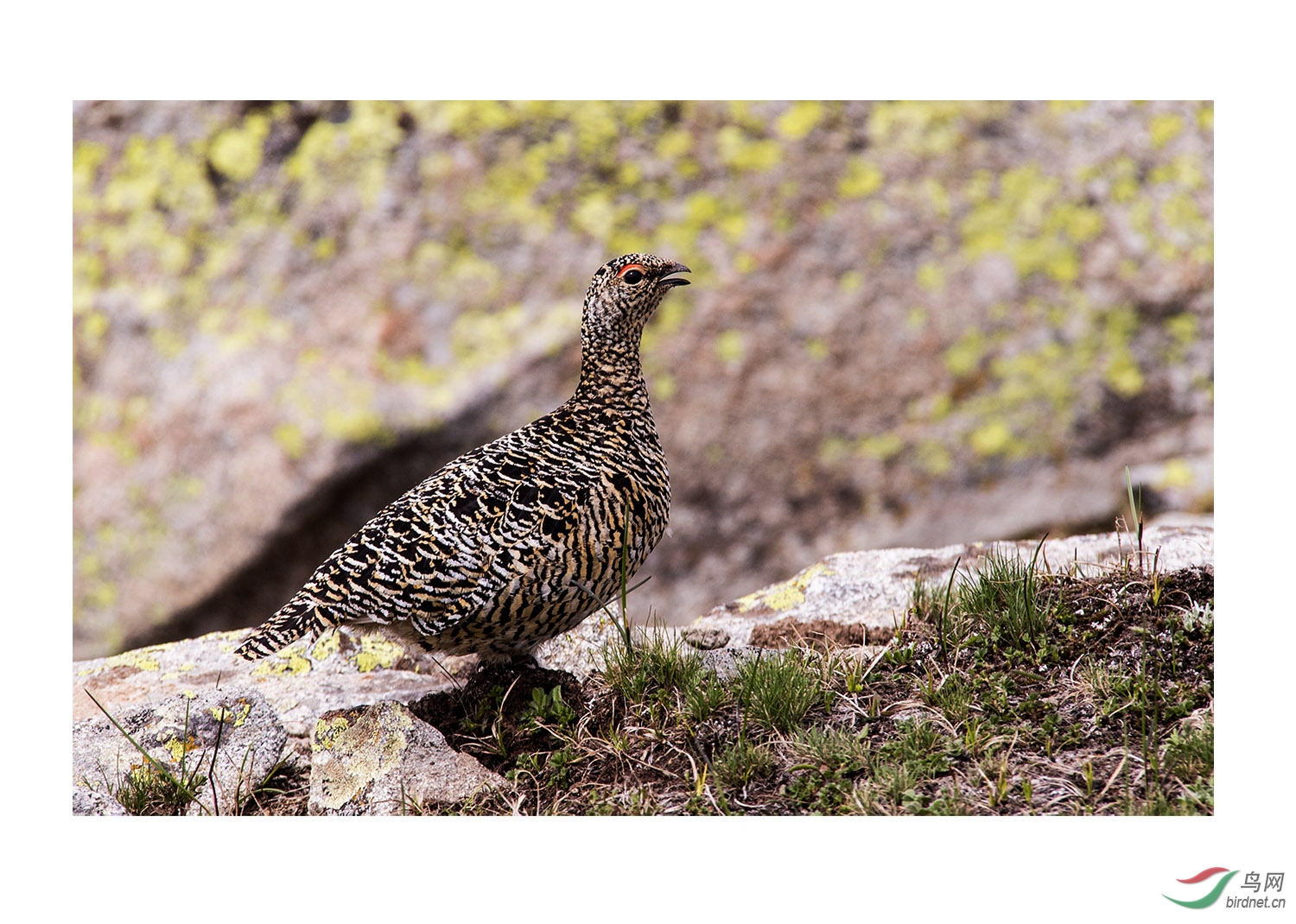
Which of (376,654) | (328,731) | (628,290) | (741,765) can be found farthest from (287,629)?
(628,290)

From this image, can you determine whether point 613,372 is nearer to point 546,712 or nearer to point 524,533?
point 524,533

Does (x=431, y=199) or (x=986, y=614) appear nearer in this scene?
(x=986, y=614)

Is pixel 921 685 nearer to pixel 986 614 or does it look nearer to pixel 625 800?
pixel 986 614

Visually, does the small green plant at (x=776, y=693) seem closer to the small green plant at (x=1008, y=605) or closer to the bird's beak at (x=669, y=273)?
the small green plant at (x=1008, y=605)

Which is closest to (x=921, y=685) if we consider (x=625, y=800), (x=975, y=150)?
(x=625, y=800)

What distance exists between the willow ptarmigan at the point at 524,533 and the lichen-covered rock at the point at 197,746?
43 cm

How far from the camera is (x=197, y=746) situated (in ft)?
11.7

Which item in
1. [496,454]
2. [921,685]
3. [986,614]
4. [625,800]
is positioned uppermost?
[496,454]

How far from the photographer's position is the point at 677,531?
5.82 m

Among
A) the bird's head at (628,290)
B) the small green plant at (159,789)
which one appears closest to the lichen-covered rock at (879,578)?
the bird's head at (628,290)

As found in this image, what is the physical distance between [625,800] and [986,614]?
59.8 inches

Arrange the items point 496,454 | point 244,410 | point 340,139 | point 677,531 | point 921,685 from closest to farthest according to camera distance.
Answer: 1. point 921,685
2. point 496,454
3. point 340,139
4. point 244,410
5. point 677,531

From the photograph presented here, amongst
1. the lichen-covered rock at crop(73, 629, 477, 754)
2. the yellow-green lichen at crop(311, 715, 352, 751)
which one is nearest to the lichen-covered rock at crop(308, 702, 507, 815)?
the yellow-green lichen at crop(311, 715, 352, 751)

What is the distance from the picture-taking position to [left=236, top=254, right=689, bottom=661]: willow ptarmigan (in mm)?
3387
